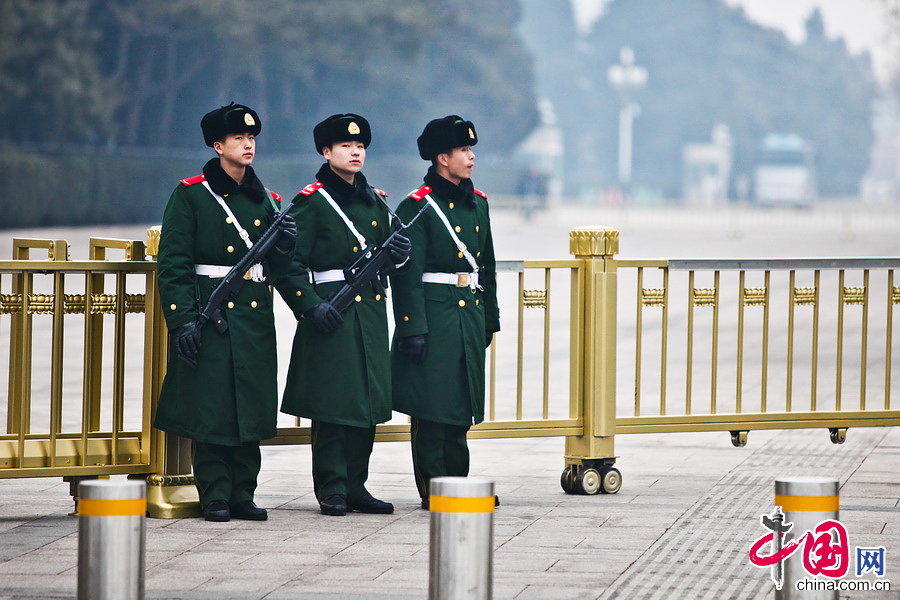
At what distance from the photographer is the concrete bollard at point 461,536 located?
437cm

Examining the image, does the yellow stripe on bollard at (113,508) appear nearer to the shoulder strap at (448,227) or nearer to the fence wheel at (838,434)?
the shoulder strap at (448,227)

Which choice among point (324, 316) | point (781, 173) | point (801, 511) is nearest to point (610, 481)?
point (324, 316)

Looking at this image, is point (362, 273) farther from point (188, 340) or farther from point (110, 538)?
point (110, 538)

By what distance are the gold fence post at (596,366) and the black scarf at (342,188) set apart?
3.80ft

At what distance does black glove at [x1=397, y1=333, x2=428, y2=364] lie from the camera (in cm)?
686

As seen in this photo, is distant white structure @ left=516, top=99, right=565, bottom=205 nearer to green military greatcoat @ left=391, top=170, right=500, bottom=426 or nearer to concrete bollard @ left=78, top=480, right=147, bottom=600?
green military greatcoat @ left=391, top=170, right=500, bottom=426

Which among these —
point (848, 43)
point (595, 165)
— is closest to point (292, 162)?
point (595, 165)

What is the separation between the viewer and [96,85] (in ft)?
132

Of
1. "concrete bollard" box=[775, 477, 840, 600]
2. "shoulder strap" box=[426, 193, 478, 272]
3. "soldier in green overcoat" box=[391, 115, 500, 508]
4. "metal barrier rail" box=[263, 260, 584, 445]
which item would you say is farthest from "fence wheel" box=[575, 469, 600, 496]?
"concrete bollard" box=[775, 477, 840, 600]

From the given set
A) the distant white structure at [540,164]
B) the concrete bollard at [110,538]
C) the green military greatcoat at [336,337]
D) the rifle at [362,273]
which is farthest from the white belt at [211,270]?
the distant white structure at [540,164]

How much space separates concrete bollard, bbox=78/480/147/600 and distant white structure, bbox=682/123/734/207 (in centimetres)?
11262

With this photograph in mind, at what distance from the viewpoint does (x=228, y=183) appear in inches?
257

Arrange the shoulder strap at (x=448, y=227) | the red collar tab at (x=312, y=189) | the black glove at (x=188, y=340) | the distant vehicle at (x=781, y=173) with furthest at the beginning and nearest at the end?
the distant vehicle at (x=781, y=173) → the shoulder strap at (x=448, y=227) → the red collar tab at (x=312, y=189) → the black glove at (x=188, y=340)

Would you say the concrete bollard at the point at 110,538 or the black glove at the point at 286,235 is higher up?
the black glove at the point at 286,235
